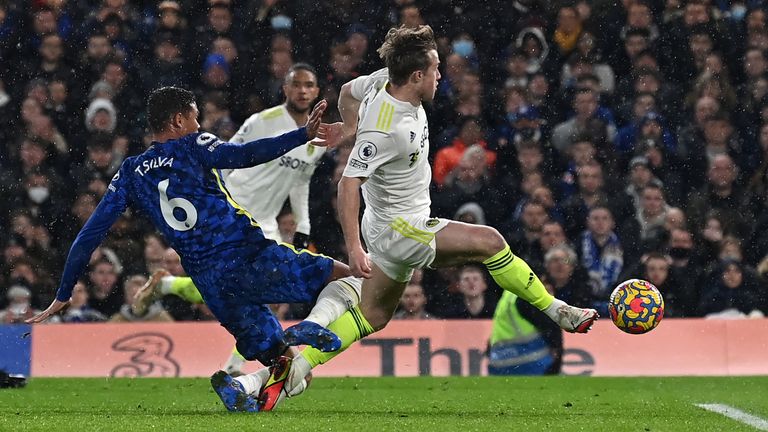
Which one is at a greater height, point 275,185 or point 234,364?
point 275,185

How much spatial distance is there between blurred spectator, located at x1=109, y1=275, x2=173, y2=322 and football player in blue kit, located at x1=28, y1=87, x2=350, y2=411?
15.4 ft

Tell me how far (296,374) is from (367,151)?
1280 millimetres

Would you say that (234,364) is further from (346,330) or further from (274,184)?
(346,330)

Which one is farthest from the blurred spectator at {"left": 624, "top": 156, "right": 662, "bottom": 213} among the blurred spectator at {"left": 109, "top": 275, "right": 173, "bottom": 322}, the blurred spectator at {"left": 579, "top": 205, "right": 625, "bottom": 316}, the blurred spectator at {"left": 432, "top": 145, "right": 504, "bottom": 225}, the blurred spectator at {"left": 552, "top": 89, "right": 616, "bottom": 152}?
the blurred spectator at {"left": 109, "top": 275, "right": 173, "bottom": 322}

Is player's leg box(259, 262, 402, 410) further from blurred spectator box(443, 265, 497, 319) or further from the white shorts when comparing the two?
blurred spectator box(443, 265, 497, 319)

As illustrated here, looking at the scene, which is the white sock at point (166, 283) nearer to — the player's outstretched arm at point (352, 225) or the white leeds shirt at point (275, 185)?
the white leeds shirt at point (275, 185)

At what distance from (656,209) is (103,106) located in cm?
552

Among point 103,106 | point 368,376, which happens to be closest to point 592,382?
Result: point 368,376

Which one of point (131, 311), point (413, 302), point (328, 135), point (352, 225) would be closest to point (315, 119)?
point (328, 135)

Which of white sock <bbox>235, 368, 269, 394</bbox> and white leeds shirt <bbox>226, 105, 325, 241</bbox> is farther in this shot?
white leeds shirt <bbox>226, 105, 325, 241</bbox>

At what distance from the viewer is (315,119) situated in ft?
22.1

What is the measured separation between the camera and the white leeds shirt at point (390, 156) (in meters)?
7.15

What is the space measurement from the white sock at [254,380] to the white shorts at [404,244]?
2.86 feet

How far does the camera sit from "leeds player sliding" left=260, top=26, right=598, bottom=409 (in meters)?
7.21
